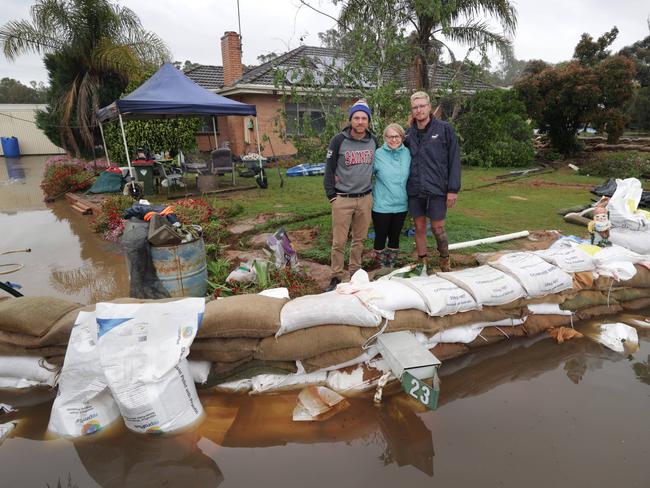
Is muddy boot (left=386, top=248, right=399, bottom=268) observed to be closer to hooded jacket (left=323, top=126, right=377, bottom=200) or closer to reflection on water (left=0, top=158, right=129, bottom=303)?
hooded jacket (left=323, top=126, right=377, bottom=200)

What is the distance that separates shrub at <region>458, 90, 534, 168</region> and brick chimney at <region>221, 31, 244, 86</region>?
8284 mm

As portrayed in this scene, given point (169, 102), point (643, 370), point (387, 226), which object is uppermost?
point (169, 102)

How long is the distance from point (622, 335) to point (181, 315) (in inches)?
118

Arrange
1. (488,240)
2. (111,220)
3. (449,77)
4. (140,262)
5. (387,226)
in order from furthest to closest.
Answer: (449,77) < (111,220) < (488,240) < (387,226) < (140,262)

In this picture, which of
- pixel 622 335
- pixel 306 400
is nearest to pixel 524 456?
pixel 306 400

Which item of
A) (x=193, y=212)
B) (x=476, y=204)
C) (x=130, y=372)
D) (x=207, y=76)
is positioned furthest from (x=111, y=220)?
(x=207, y=76)

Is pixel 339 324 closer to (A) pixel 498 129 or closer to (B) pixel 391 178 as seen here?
(B) pixel 391 178

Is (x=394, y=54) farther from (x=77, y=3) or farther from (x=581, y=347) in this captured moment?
(x=77, y=3)

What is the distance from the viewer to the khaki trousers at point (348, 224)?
11.3 feet

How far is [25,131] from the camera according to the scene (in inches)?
990

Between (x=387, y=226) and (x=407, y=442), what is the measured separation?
6.52 ft

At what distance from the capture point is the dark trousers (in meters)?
3.59

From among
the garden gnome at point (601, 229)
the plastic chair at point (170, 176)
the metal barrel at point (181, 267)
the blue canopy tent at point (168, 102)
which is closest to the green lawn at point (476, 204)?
the garden gnome at point (601, 229)

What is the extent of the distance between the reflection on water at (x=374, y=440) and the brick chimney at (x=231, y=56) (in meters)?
14.6
